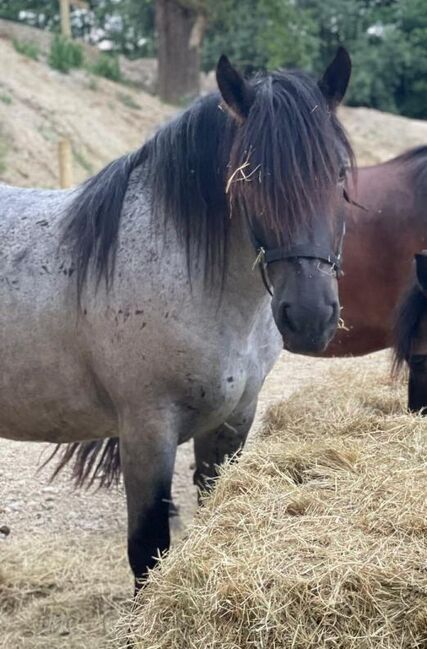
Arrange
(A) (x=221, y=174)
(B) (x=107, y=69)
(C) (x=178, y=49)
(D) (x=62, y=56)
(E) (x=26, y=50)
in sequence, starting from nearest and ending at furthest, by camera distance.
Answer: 1. (A) (x=221, y=174)
2. (E) (x=26, y=50)
3. (D) (x=62, y=56)
4. (C) (x=178, y=49)
5. (B) (x=107, y=69)

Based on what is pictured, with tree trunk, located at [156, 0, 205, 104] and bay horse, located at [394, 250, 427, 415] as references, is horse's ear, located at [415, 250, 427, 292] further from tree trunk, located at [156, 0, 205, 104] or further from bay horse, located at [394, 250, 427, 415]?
tree trunk, located at [156, 0, 205, 104]

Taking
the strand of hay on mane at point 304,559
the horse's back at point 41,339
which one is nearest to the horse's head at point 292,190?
the strand of hay on mane at point 304,559

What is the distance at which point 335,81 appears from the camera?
8.53 ft

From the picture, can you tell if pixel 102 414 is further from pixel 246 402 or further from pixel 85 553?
pixel 85 553

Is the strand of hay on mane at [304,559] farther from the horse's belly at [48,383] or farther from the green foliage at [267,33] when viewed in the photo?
the green foliage at [267,33]

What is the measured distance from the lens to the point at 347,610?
194 centimetres

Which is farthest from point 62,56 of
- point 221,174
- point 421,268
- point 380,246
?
point 221,174

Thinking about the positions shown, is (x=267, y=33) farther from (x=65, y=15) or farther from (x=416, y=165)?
(x=416, y=165)

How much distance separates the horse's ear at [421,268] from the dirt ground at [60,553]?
1250 millimetres

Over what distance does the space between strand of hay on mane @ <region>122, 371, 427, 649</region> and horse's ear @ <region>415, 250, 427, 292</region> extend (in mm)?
1013

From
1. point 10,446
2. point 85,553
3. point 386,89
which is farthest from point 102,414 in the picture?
point 386,89

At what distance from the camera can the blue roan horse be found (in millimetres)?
2406

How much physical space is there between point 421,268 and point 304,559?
1.78 metres

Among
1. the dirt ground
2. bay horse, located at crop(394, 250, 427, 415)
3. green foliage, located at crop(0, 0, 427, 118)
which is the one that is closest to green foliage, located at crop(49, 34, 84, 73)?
green foliage, located at crop(0, 0, 427, 118)
